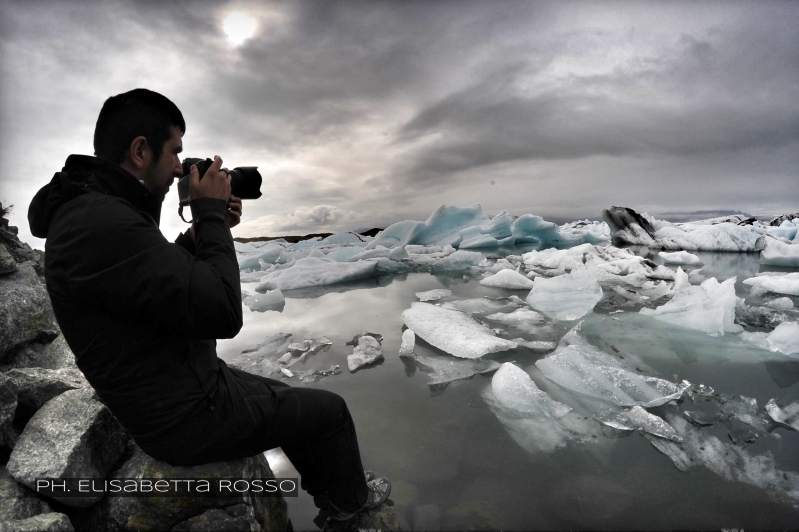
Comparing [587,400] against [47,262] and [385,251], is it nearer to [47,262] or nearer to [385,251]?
[47,262]

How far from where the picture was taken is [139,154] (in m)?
1.10

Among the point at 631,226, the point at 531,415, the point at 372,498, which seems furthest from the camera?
the point at 631,226

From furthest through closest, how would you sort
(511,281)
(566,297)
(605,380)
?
(511,281)
(566,297)
(605,380)

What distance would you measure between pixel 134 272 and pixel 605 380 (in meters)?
2.36

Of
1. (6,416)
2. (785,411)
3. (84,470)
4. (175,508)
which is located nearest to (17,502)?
(84,470)

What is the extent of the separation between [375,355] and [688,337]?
2573mm

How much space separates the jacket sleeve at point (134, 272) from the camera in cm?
90

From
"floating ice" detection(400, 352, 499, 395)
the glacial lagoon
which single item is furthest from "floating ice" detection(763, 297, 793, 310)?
"floating ice" detection(400, 352, 499, 395)

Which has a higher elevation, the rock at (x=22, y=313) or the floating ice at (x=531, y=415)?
the rock at (x=22, y=313)

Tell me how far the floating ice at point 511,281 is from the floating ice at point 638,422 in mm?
3314

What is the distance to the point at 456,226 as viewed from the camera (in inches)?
519

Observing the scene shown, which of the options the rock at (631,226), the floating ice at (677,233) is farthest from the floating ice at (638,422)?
the rock at (631,226)

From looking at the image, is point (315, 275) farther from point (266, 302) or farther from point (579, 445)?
point (579, 445)

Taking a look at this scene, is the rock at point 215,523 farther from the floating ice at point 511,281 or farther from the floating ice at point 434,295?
the floating ice at point 511,281
